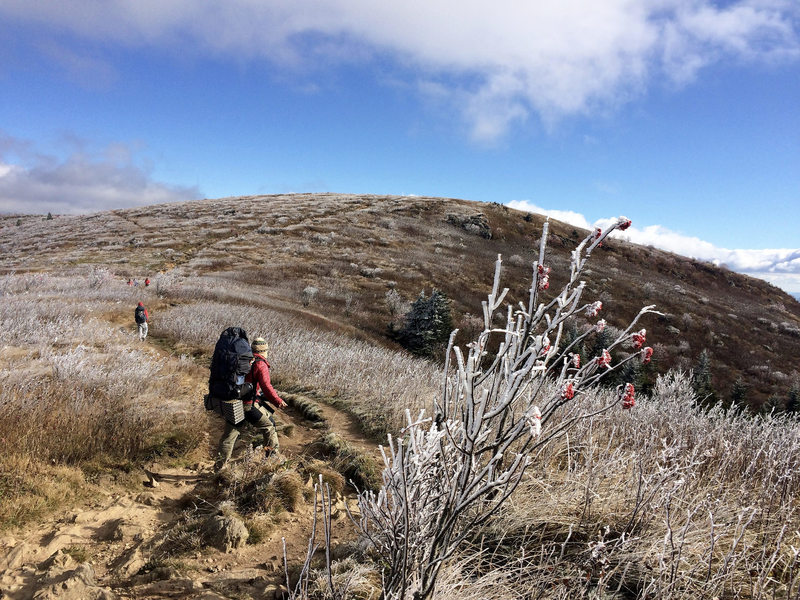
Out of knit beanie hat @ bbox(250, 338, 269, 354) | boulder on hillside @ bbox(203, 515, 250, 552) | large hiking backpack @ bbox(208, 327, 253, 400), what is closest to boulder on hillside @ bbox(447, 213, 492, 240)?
knit beanie hat @ bbox(250, 338, 269, 354)

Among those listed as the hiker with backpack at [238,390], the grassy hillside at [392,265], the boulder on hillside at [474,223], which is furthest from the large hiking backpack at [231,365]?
the boulder on hillside at [474,223]

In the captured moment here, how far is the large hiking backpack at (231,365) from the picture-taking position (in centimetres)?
419

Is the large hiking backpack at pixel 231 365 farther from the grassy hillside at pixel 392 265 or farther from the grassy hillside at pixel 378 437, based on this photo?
the grassy hillside at pixel 392 265

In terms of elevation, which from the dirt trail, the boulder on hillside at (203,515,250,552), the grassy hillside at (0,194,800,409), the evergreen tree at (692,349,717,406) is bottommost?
the evergreen tree at (692,349,717,406)

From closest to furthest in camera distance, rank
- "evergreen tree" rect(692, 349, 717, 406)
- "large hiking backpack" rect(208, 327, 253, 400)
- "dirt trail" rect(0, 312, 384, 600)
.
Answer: "dirt trail" rect(0, 312, 384, 600) → "large hiking backpack" rect(208, 327, 253, 400) → "evergreen tree" rect(692, 349, 717, 406)

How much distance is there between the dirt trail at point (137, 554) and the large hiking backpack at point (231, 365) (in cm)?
88

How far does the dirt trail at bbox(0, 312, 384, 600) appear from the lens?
2.54m

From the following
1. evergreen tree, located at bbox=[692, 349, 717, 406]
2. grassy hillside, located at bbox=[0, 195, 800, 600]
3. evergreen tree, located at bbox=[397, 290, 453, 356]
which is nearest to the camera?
grassy hillside, located at bbox=[0, 195, 800, 600]

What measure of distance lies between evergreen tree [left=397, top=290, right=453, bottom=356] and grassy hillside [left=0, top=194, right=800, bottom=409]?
4.36 feet

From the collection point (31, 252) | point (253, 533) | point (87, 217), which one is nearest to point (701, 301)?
point (253, 533)

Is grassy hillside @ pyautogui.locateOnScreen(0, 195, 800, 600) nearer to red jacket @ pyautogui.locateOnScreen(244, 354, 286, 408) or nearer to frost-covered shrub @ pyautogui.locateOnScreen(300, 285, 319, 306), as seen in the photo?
frost-covered shrub @ pyautogui.locateOnScreen(300, 285, 319, 306)

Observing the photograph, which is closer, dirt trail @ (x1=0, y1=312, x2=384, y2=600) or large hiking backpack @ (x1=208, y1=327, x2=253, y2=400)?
dirt trail @ (x1=0, y1=312, x2=384, y2=600)

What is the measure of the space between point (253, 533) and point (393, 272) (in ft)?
98.8

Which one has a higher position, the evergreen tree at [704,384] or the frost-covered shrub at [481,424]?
the frost-covered shrub at [481,424]
